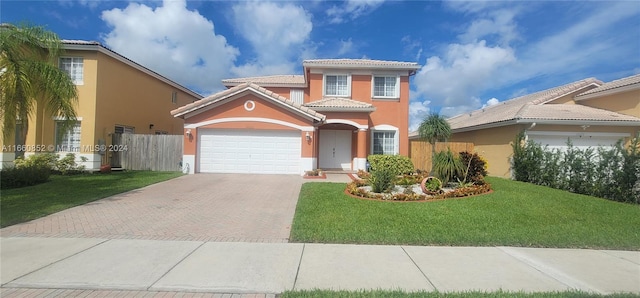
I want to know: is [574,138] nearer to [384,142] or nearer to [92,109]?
[384,142]

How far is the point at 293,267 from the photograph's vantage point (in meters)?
4.50

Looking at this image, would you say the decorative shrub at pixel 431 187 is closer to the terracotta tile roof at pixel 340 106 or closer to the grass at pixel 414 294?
the grass at pixel 414 294

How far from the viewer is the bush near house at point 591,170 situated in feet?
33.3

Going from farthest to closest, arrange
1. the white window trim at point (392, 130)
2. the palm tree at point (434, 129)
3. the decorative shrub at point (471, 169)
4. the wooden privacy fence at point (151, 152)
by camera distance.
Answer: the white window trim at point (392, 130) → the palm tree at point (434, 129) → the wooden privacy fence at point (151, 152) → the decorative shrub at point (471, 169)

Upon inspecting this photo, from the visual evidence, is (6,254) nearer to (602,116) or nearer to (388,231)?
(388,231)

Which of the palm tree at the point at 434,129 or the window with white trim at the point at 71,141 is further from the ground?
the palm tree at the point at 434,129

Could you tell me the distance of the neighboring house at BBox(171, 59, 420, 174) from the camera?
15.3 m

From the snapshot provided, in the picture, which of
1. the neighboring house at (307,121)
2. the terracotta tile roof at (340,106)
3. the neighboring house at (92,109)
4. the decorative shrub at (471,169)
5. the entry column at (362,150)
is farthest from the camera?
the entry column at (362,150)

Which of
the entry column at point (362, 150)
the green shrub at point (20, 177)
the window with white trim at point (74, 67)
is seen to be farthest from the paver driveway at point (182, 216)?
the window with white trim at point (74, 67)

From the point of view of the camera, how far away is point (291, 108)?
1522 centimetres

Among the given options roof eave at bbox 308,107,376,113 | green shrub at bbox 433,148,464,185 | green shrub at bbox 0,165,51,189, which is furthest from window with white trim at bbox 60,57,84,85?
green shrub at bbox 433,148,464,185

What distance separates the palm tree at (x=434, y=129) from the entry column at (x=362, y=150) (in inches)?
142

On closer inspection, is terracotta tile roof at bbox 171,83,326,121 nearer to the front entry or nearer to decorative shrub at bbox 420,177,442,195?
the front entry

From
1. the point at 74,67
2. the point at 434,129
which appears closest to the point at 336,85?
the point at 434,129
